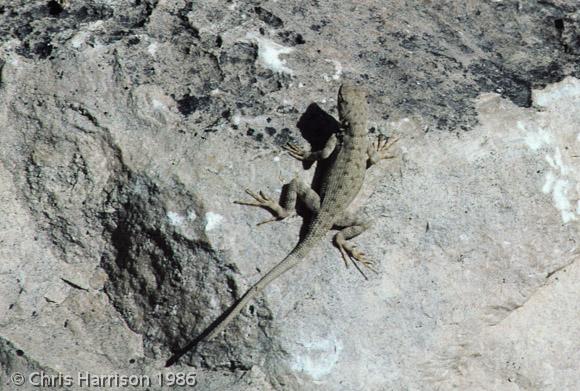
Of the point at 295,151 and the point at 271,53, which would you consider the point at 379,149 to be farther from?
the point at 271,53

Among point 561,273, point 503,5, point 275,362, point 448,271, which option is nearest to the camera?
point 275,362

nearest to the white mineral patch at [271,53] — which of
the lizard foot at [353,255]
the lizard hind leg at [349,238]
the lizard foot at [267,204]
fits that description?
the lizard foot at [267,204]

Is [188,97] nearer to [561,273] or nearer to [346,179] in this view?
[346,179]

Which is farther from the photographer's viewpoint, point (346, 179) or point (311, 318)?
point (346, 179)

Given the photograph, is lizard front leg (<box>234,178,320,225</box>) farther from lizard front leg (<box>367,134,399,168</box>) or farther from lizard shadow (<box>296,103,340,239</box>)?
lizard front leg (<box>367,134,399,168</box>)

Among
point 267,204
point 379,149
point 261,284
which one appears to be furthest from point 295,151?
point 261,284

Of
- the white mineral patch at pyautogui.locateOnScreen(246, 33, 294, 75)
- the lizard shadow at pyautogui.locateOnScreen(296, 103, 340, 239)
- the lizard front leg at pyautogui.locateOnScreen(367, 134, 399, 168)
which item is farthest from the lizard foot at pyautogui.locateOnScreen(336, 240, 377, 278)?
the white mineral patch at pyautogui.locateOnScreen(246, 33, 294, 75)

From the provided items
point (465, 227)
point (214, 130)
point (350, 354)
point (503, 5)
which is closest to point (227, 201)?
point (214, 130)
